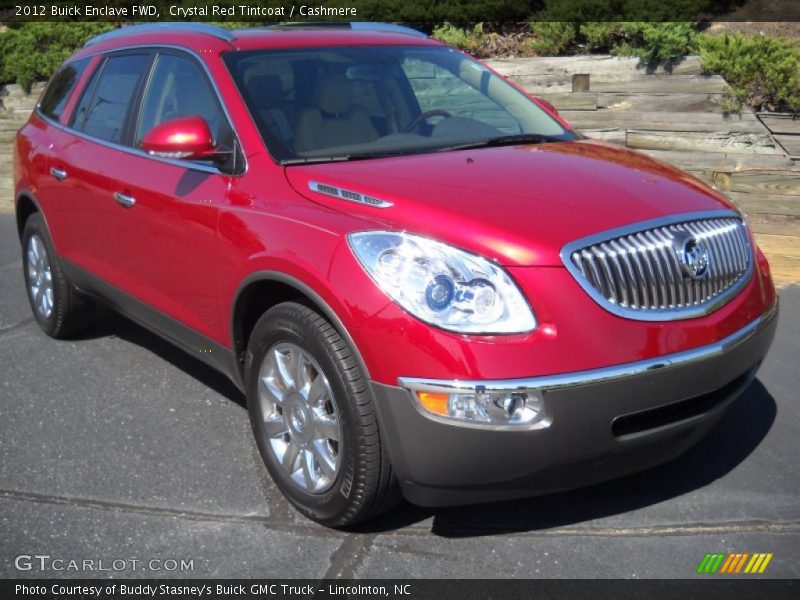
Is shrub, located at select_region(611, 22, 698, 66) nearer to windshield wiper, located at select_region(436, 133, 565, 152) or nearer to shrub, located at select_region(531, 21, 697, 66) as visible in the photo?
shrub, located at select_region(531, 21, 697, 66)

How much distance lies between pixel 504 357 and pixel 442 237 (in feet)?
1.56

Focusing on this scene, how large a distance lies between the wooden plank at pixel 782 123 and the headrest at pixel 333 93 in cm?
455

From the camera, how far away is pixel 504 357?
3.08 metres

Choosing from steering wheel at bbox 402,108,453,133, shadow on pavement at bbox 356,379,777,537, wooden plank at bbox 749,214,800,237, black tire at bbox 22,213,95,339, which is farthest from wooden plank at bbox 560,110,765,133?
black tire at bbox 22,213,95,339

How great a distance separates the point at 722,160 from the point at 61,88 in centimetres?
508

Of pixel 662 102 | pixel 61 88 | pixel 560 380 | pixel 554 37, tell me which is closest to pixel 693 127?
pixel 662 102

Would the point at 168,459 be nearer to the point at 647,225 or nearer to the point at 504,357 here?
the point at 504,357

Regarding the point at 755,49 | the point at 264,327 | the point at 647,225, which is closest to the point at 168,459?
the point at 264,327

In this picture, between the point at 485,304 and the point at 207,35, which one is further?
the point at 207,35

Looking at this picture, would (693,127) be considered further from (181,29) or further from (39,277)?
(39,277)

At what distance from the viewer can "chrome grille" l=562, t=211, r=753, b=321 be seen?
3.24 metres

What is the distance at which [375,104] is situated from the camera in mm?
4551
